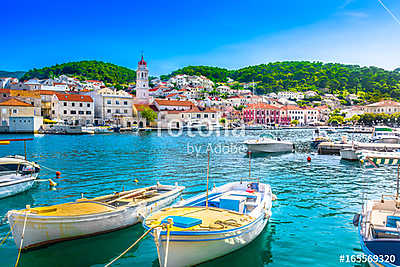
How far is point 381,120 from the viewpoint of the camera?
325 ft

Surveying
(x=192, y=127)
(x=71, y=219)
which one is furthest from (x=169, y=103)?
(x=71, y=219)

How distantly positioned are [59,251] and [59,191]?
8.05 meters

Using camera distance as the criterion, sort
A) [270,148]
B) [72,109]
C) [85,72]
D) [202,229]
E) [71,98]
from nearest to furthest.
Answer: [202,229]
[270,148]
[72,109]
[71,98]
[85,72]

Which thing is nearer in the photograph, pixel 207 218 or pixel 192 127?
pixel 207 218

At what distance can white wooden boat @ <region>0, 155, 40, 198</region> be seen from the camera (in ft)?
45.9

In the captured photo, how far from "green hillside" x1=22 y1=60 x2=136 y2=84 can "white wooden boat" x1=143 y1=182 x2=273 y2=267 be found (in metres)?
164

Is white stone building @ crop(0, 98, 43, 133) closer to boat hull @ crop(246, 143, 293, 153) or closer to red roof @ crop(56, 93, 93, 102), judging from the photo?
red roof @ crop(56, 93, 93, 102)

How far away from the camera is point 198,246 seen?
711 centimetres

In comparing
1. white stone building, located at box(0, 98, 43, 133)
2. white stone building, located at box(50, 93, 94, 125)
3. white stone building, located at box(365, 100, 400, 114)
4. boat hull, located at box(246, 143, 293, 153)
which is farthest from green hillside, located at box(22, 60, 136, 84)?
boat hull, located at box(246, 143, 293, 153)

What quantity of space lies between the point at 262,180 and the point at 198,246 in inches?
522

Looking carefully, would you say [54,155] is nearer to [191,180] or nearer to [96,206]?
[191,180]

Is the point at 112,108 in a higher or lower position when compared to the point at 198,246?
higher

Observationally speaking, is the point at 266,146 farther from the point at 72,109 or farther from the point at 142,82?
the point at 142,82

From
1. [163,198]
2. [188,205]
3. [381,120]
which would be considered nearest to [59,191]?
[163,198]
